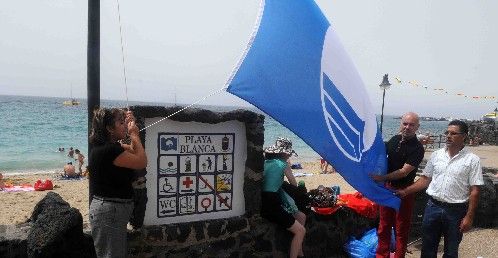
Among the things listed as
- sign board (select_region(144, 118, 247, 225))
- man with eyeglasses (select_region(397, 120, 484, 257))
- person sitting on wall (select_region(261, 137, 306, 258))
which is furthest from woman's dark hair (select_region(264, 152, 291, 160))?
man with eyeglasses (select_region(397, 120, 484, 257))

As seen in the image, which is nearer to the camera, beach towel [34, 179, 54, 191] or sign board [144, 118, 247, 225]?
sign board [144, 118, 247, 225]

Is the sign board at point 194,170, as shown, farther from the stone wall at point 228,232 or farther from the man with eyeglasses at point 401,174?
the man with eyeglasses at point 401,174

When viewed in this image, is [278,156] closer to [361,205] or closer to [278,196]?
[278,196]

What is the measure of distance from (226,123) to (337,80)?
1392 millimetres

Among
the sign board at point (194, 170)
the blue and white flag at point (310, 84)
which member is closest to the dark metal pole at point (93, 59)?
the sign board at point (194, 170)

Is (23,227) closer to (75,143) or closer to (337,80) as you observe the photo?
(337,80)

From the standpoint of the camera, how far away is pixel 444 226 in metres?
4.35

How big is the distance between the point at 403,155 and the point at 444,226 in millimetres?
924

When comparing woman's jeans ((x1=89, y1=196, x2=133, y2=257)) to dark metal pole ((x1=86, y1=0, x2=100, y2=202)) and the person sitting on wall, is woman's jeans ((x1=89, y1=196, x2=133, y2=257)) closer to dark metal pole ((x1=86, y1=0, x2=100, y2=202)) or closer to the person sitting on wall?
dark metal pole ((x1=86, y1=0, x2=100, y2=202))

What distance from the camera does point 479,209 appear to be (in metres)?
6.95

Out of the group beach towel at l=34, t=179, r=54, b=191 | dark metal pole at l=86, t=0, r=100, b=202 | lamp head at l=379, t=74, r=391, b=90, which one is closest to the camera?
dark metal pole at l=86, t=0, r=100, b=202

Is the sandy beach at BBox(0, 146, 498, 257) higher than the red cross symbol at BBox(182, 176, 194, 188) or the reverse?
the reverse

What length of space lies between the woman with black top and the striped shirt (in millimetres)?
3194

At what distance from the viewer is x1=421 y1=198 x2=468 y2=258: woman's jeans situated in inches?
167
